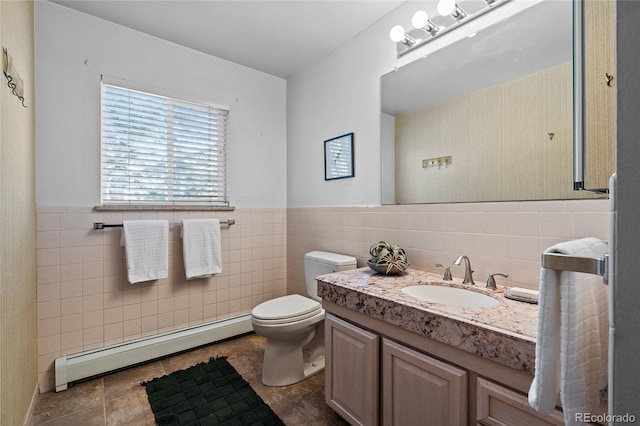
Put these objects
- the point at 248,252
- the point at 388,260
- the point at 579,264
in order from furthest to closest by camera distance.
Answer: the point at 248,252, the point at 388,260, the point at 579,264

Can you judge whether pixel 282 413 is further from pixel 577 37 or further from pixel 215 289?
pixel 577 37

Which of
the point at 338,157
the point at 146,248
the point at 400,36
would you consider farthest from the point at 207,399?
the point at 400,36

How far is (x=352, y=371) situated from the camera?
1376 mm

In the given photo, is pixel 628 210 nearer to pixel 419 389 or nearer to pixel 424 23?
pixel 419 389

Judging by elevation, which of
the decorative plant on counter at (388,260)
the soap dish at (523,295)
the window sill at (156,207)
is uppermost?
the window sill at (156,207)

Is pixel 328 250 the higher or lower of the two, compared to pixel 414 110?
lower

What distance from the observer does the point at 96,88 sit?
79.3 inches

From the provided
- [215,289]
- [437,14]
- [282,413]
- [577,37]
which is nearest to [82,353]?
[215,289]

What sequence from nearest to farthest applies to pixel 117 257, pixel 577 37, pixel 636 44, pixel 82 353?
pixel 636 44, pixel 577 37, pixel 82 353, pixel 117 257

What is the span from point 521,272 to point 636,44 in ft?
4.22

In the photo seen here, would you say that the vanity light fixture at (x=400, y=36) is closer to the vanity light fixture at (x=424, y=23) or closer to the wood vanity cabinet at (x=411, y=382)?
the vanity light fixture at (x=424, y=23)

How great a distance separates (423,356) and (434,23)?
1.72 meters

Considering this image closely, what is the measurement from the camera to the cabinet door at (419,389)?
999 millimetres

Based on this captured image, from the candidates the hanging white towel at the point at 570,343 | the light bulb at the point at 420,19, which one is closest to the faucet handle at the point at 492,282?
the hanging white towel at the point at 570,343
